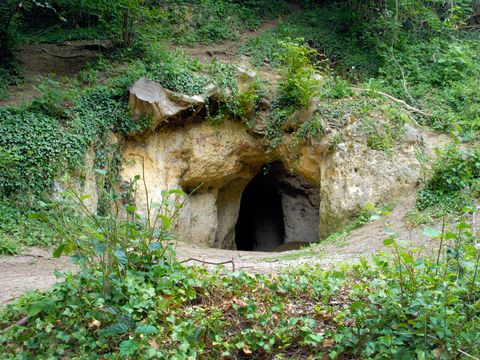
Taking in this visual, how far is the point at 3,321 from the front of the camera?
4.53 meters

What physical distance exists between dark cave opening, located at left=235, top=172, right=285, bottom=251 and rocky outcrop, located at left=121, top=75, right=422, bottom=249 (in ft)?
5.52

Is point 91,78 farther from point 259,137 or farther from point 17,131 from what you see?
point 259,137

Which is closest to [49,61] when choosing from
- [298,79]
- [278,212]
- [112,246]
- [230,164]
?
[230,164]

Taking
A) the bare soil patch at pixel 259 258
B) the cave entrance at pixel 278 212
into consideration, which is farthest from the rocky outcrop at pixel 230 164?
the bare soil patch at pixel 259 258

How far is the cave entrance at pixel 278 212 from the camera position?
47.8 feet

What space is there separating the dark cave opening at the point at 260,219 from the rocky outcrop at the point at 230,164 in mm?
1683

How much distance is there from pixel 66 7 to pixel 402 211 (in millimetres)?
10234

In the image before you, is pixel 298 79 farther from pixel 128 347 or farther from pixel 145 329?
pixel 128 347

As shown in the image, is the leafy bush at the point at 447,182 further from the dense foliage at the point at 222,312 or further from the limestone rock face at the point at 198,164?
the dense foliage at the point at 222,312

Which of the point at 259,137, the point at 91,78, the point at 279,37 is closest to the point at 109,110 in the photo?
the point at 91,78

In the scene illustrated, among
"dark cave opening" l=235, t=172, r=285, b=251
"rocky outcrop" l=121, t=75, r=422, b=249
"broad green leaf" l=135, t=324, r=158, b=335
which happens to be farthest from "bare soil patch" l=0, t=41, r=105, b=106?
"broad green leaf" l=135, t=324, r=158, b=335

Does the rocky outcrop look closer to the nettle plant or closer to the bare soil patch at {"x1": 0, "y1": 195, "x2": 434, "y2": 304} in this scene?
the bare soil patch at {"x1": 0, "y1": 195, "x2": 434, "y2": 304}

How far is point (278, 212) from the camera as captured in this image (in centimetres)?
1633

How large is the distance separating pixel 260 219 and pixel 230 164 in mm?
4292
